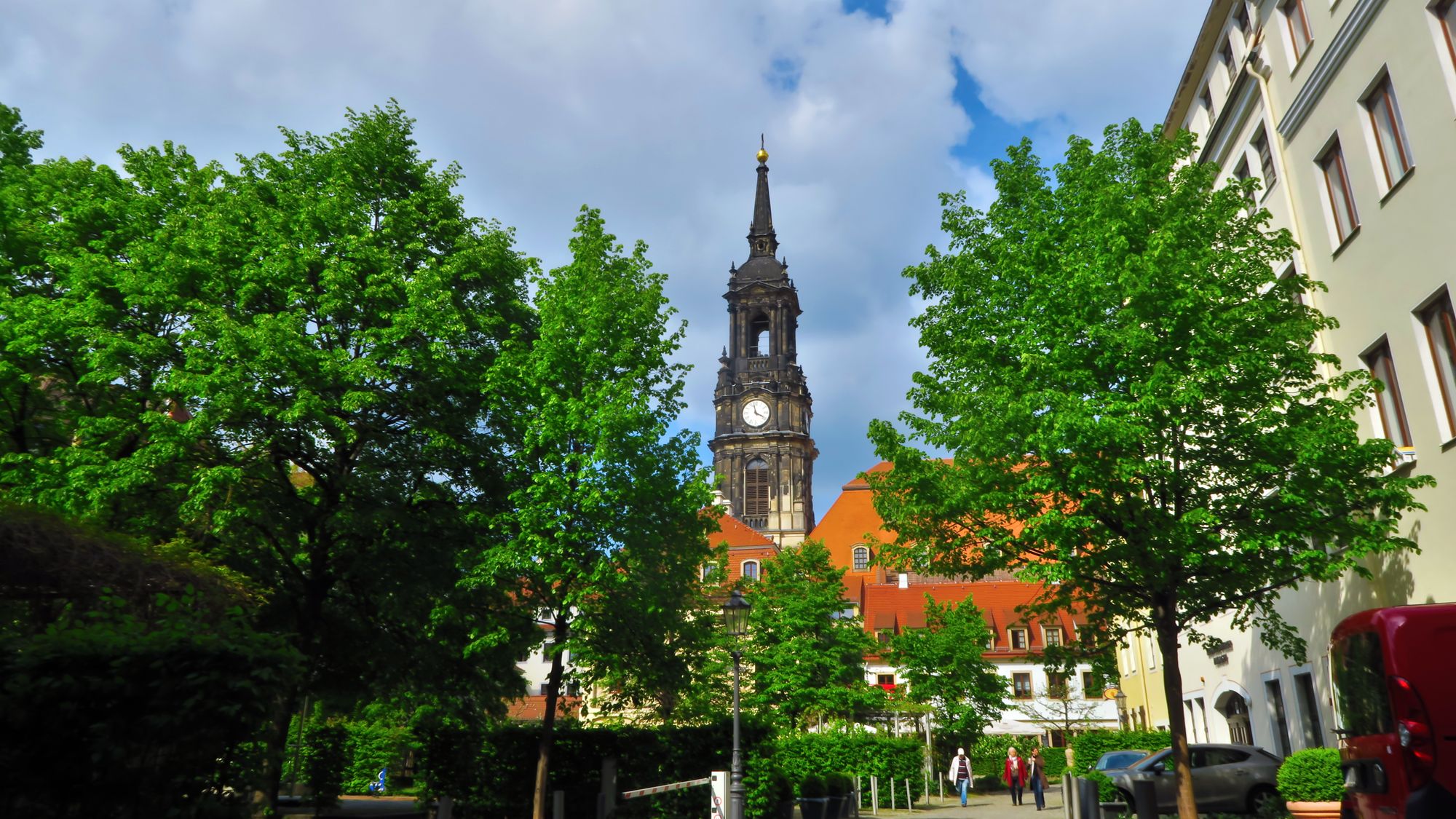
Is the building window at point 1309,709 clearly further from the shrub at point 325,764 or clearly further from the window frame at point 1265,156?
the shrub at point 325,764

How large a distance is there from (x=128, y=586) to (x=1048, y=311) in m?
13.4

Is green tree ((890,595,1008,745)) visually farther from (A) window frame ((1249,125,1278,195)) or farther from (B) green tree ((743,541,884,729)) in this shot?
(A) window frame ((1249,125,1278,195))

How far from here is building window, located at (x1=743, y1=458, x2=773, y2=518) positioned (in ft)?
294

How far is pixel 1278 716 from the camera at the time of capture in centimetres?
2102

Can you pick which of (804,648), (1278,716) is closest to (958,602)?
(804,648)

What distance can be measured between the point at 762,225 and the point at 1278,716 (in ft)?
284

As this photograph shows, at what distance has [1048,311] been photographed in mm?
15508

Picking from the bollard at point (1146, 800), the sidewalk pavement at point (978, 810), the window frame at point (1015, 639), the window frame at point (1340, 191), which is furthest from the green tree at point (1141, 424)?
the window frame at point (1015, 639)

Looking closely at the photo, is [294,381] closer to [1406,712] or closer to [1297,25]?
[1406,712]

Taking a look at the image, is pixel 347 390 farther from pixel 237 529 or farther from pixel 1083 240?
pixel 1083 240

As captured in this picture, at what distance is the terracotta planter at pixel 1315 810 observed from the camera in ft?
45.2

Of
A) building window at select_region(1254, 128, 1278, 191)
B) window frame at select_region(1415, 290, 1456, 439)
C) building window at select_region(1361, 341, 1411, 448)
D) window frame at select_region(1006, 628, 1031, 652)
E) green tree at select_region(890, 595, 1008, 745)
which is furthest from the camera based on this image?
window frame at select_region(1006, 628, 1031, 652)

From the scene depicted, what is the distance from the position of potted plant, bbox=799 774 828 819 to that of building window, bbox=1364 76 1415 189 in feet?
51.3

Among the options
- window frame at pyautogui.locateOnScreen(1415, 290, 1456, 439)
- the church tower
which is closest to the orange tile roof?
the church tower
